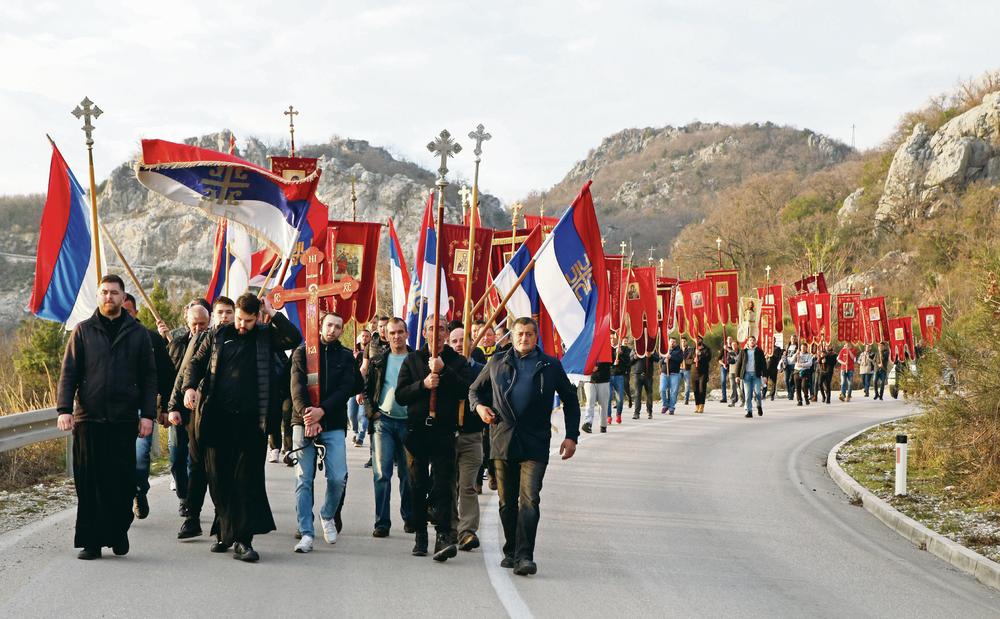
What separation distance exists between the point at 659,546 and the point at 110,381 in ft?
15.4

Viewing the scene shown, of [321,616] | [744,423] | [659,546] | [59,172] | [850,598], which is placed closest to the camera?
[321,616]

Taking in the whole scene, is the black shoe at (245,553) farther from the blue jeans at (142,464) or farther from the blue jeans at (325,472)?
the blue jeans at (142,464)

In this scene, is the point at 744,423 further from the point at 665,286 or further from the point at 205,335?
the point at 205,335

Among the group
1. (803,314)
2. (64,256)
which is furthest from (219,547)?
(803,314)

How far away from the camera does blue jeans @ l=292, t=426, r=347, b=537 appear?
29.3 ft

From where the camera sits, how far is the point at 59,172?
1275cm

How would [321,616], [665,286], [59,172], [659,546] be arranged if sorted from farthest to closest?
[665,286], [59,172], [659,546], [321,616]

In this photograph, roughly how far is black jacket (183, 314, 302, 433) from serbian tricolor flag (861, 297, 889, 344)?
107 ft

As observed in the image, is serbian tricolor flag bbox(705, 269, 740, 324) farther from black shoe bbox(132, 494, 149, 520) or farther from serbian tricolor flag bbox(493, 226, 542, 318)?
black shoe bbox(132, 494, 149, 520)

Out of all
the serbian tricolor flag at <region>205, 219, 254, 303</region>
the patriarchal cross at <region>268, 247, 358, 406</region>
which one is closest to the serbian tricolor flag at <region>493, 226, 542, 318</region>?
the patriarchal cross at <region>268, 247, 358, 406</region>

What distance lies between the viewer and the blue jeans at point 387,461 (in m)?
9.71

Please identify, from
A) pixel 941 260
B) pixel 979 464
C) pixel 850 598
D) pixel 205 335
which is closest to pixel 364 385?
pixel 205 335

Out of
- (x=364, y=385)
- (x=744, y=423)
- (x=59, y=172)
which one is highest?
(x=59, y=172)

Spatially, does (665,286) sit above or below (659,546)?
above
